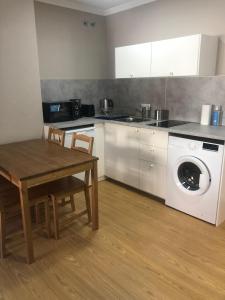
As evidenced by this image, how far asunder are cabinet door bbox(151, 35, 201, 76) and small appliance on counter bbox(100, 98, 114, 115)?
39.7 inches

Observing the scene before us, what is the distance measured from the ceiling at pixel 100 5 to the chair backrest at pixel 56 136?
1774 mm

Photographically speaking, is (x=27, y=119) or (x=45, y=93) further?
(x=45, y=93)

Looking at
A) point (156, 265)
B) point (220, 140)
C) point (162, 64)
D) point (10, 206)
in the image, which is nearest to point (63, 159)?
point (10, 206)

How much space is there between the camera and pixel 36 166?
1966 mm

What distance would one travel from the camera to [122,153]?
3256 mm

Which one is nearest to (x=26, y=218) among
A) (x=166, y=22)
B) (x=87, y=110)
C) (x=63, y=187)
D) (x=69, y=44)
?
(x=63, y=187)

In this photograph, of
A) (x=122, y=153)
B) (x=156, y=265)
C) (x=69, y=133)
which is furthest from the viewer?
(x=122, y=153)

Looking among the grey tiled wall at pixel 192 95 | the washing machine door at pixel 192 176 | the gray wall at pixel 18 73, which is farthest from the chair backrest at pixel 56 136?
the grey tiled wall at pixel 192 95

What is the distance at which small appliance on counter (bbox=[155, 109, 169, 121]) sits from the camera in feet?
10.7

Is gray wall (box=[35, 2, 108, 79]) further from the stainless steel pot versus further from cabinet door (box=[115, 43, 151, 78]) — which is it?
cabinet door (box=[115, 43, 151, 78])

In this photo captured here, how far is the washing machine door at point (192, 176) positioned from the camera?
241 cm

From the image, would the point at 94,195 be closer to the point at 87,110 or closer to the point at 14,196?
the point at 14,196

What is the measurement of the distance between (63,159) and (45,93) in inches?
62.9

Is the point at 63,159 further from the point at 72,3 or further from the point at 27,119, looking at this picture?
the point at 72,3
